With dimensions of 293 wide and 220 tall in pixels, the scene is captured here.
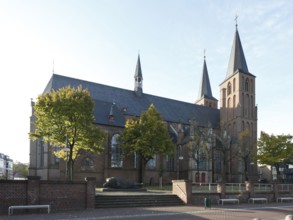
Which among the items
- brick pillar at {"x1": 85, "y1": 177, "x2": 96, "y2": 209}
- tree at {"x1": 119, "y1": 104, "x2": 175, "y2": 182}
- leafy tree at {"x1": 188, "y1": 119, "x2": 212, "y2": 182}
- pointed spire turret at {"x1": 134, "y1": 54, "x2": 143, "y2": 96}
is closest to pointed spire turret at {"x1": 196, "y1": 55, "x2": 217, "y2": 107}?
pointed spire turret at {"x1": 134, "y1": 54, "x2": 143, "y2": 96}

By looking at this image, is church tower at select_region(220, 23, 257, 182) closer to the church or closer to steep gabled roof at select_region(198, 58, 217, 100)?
the church

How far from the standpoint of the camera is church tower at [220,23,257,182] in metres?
56.9

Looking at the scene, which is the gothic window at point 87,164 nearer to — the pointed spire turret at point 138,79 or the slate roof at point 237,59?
the pointed spire turret at point 138,79

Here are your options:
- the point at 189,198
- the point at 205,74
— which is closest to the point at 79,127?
the point at 189,198

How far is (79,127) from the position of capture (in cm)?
2923

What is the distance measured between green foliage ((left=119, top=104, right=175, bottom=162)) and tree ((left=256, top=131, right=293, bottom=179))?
44.1ft

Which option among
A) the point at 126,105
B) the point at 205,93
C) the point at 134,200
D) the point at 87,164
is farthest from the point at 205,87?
the point at 134,200

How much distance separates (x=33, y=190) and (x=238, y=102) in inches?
1857

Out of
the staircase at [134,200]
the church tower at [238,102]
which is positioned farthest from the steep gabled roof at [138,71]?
the staircase at [134,200]

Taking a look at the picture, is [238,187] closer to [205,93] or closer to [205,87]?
[205,93]

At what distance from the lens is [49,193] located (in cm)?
1845

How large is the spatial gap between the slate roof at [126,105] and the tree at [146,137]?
3877 millimetres

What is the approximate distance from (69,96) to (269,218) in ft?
64.5

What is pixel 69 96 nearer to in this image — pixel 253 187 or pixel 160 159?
pixel 253 187
